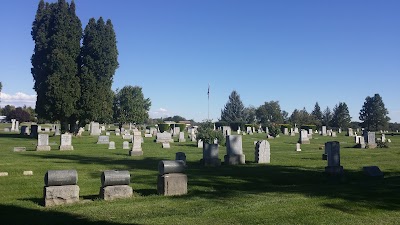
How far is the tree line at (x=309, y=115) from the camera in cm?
8356

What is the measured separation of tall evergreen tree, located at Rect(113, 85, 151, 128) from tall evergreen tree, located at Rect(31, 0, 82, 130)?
1276 inches

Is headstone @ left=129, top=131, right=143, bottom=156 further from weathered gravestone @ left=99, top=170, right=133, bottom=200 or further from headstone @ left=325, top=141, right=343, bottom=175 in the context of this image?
weathered gravestone @ left=99, top=170, right=133, bottom=200

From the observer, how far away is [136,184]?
37.8 feet

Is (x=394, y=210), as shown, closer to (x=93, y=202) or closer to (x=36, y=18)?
(x=93, y=202)

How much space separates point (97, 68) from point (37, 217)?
117 ft

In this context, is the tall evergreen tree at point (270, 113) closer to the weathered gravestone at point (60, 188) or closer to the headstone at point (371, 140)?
the headstone at point (371, 140)

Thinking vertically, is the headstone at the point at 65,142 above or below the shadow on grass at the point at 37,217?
above

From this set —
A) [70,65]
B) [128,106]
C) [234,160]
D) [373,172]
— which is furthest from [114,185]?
[128,106]

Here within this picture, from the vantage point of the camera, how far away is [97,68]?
4091cm

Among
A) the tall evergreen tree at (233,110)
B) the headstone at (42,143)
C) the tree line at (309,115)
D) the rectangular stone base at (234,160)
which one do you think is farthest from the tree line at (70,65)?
the tall evergreen tree at (233,110)

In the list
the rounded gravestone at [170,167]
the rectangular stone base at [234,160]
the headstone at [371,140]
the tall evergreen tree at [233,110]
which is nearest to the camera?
the rounded gravestone at [170,167]

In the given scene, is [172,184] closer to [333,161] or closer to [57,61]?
[333,161]

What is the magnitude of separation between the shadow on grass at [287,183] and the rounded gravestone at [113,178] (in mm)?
1011

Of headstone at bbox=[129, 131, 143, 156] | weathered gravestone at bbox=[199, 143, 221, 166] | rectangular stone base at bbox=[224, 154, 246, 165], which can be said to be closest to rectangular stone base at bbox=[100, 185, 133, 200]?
weathered gravestone at bbox=[199, 143, 221, 166]
